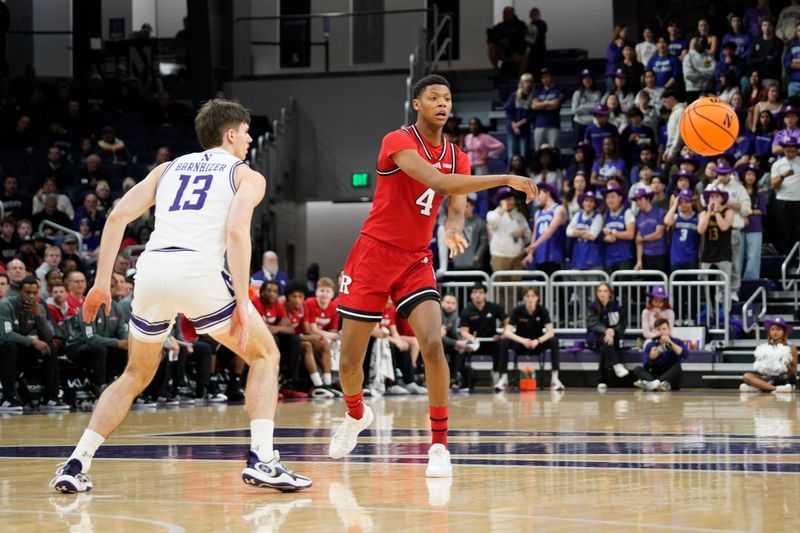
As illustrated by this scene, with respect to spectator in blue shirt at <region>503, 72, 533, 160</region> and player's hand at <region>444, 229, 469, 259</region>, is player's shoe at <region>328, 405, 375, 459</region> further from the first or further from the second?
spectator in blue shirt at <region>503, 72, 533, 160</region>

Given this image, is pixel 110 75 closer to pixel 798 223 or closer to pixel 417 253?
pixel 798 223

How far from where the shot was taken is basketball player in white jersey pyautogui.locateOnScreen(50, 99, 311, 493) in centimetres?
577

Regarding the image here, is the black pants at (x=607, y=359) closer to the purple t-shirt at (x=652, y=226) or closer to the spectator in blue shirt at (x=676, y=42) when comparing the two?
the purple t-shirt at (x=652, y=226)

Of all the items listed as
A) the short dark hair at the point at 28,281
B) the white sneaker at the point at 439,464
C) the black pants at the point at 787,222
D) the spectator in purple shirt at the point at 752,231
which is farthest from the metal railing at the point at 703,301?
the white sneaker at the point at 439,464

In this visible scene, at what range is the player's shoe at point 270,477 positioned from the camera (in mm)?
5703

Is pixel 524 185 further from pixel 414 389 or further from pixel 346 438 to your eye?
pixel 414 389

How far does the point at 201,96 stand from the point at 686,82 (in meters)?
9.80

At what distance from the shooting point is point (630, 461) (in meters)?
6.87

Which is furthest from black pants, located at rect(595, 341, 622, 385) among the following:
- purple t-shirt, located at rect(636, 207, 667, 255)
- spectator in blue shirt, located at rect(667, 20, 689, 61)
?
spectator in blue shirt, located at rect(667, 20, 689, 61)

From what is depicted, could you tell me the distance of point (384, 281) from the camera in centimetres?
677

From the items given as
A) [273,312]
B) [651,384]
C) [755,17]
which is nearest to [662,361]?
[651,384]

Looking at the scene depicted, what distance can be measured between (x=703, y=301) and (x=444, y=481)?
11.5m

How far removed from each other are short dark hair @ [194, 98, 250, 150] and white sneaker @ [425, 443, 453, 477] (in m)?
1.87

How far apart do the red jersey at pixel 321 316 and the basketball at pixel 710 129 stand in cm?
491
